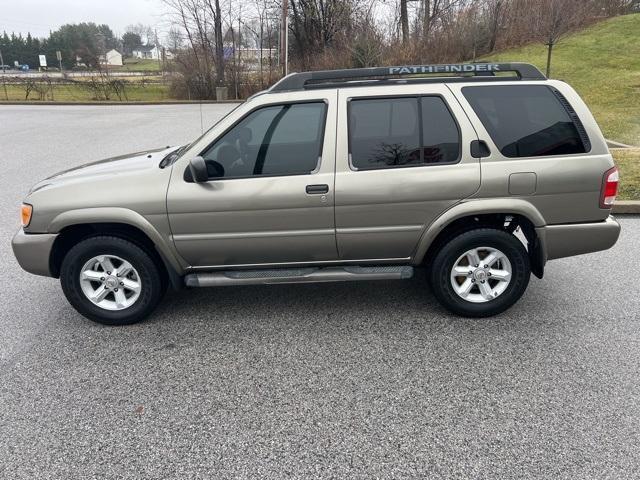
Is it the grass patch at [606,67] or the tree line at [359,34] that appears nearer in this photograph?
the grass patch at [606,67]

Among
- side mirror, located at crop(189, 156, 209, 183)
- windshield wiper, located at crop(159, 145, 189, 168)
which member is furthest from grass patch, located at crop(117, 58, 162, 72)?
side mirror, located at crop(189, 156, 209, 183)

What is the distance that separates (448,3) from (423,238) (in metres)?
30.2

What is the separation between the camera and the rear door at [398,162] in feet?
11.9

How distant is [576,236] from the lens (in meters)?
3.76

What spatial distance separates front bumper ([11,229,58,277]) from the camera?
3.72m

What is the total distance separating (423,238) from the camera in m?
3.77

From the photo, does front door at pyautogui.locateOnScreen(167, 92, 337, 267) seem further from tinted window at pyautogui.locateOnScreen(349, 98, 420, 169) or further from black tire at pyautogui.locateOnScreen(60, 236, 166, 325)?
black tire at pyautogui.locateOnScreen(60, 236, 166, 325)

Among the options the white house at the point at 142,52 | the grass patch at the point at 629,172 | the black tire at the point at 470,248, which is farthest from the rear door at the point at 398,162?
the white house at the point at 142,52

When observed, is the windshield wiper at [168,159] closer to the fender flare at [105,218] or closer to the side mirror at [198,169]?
the side mirror at [198,169]

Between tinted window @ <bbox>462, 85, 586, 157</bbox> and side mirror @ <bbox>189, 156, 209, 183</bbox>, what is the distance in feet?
6.79

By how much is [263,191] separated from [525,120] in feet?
6.80

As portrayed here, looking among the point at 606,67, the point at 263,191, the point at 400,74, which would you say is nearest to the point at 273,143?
the point at 263,191

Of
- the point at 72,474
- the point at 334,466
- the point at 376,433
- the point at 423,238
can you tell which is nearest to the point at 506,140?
the point at 423,238

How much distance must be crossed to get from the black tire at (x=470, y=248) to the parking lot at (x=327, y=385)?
129 mm
